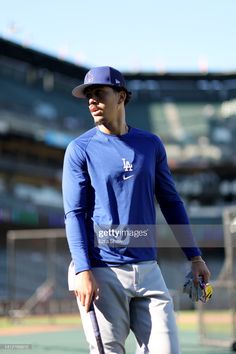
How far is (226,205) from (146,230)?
43368 mm

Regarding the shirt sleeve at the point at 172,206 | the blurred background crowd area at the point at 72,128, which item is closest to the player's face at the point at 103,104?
the shirt sleeve at the point at 172,206

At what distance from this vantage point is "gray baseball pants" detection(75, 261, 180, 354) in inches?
103

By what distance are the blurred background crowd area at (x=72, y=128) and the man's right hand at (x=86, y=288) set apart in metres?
28.6

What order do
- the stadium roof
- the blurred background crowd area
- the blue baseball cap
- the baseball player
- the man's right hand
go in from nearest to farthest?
the man's right hand, the baseball player, the blue baseball cap, the blurred background crowd area, the stadium roof

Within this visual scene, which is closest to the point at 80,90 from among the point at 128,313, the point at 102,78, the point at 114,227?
the point at 102,78

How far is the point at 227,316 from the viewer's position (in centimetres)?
1423

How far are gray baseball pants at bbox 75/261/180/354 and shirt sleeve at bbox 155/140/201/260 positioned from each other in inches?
13.4

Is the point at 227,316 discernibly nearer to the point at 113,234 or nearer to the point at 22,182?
the point at 113,234

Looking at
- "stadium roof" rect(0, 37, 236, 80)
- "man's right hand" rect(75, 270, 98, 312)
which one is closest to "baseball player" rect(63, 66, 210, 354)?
"man's right hand" rect(75, 270, 98, 312)

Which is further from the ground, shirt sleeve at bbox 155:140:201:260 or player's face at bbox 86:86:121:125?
player's face at bbox 86:86:121:125

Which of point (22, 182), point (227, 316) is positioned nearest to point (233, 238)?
point (227, 316)

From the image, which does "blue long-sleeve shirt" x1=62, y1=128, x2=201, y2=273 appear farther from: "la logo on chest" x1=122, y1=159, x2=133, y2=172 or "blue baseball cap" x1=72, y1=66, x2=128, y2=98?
"blue baseball cap" x1=72, y1=66, x2=128, y2=98

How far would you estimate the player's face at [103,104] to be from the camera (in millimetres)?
2803

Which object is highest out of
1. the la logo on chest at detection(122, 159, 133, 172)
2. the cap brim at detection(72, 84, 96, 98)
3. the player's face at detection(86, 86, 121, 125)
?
the cap brim at detection(72, 84, 96, 98)
